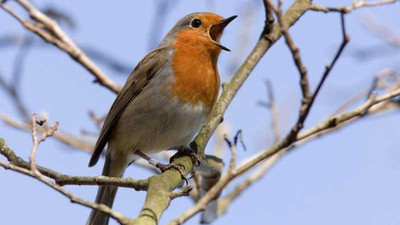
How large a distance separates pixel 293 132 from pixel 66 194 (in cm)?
109

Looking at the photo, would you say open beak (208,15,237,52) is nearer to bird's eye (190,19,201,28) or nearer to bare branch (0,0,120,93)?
bird's eye (190,19,201,28)

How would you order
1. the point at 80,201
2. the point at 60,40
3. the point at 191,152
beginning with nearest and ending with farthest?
the point at 80,201 → the point at 191,152 → the point at 60,40

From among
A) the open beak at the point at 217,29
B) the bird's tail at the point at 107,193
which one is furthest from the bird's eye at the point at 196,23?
the bird's tail at the point at 107,193

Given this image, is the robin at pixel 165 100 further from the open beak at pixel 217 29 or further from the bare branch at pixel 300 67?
the bare branch at pixel 300 67

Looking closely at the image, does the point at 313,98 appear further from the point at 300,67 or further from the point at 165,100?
the point at 165,100

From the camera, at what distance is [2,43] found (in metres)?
5.85

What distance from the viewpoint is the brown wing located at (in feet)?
18.4

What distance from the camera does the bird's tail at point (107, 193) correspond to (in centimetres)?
505

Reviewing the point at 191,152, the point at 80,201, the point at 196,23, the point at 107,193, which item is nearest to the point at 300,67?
the point at 80,201

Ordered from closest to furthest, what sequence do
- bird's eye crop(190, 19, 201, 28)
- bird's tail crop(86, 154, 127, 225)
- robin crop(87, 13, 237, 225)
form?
bird's tail crop(86, 154, 127, 225), robin crop(87, 13, 237, 225), bird's eye crop(190, 19, 201, 28)

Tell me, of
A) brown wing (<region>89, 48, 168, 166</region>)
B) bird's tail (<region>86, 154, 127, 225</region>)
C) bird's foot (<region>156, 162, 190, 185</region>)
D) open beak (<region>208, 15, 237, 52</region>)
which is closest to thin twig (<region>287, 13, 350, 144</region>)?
bird's foot (<region>156, 162, 190, 185</region>)

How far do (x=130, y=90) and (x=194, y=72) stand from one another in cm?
69

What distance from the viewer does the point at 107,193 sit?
17.9ft

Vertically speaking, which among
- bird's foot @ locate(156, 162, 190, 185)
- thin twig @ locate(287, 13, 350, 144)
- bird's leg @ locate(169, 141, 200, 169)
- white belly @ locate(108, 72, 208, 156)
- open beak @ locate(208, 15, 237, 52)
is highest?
open beak @ locate(208, 15, 237, 52)
